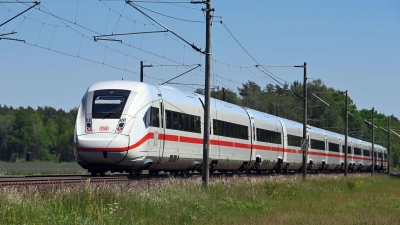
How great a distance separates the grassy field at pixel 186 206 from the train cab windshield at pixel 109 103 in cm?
328

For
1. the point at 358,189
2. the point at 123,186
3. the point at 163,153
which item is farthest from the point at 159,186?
the point at 358,189

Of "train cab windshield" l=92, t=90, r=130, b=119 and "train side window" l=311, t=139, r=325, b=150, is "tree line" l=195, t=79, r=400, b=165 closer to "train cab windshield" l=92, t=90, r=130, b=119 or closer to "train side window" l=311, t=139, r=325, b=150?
"train side window" l=311, t=139, r=325, b=150

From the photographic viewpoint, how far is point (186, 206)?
70.1 feet

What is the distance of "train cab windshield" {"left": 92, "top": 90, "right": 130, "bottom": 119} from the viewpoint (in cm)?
2705

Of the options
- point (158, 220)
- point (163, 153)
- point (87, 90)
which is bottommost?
point (158, 220)

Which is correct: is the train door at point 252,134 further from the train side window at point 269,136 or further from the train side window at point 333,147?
the train side window at point 333,147

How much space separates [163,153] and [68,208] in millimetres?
12921

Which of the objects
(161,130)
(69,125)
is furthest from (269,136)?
(69,125)

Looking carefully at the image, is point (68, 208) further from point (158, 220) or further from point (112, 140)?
point (112, 140)

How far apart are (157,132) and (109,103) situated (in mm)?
2476

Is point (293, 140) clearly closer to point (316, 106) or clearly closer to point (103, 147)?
point (103, 147)

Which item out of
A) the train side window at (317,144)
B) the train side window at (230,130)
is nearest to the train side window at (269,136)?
the train side window at (230,130)

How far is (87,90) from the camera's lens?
93.0ft

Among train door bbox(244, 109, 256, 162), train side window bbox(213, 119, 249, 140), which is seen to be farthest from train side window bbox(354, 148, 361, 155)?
train side window bbox(213, 119, 249, 140)
